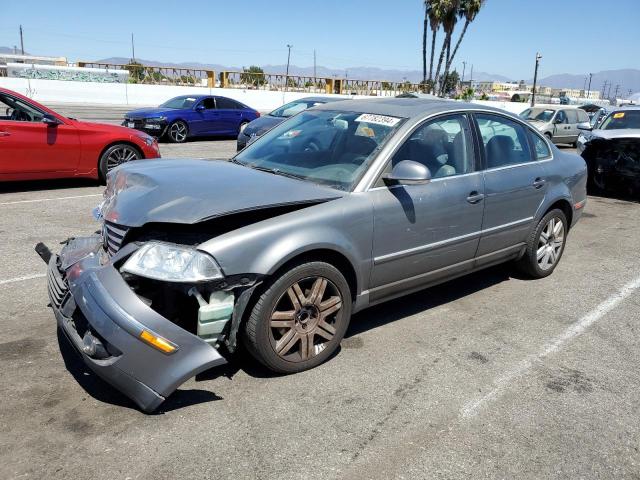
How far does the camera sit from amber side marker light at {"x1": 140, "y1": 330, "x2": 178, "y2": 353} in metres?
2.75

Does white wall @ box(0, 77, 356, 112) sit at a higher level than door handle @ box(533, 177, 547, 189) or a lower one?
higher

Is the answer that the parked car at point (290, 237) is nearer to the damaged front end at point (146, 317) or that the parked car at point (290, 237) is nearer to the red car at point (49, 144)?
the damaged front end at point (146, 317)

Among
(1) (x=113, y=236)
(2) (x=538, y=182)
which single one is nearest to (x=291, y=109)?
(2) (x=538, y=182)

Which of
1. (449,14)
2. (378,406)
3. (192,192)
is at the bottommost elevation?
(378,406)

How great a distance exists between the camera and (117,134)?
8.76 m

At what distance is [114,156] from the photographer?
880 cm

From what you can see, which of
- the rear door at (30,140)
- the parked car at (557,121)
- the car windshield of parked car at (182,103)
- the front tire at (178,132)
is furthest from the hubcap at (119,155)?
the parked car at (557,121)

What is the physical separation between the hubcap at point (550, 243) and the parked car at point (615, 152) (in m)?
4.85

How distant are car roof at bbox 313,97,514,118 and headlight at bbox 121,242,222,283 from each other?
1980 mm

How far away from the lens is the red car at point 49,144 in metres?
7.84

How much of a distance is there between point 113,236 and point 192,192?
53 cm

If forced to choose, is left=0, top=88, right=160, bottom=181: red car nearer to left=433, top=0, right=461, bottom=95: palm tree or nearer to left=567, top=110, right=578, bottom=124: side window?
left=567, top=110, right=578, bottom=124: side window

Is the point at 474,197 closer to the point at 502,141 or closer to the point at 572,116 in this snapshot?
the point at 502,141

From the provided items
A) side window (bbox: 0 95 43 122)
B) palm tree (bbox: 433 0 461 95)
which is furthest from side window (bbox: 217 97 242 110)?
palm tree (bbox: 433 0 461 95)
